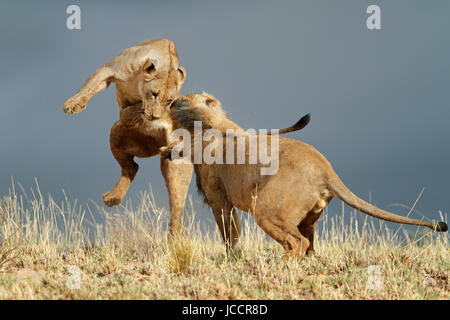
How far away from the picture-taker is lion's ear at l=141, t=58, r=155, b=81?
7.36 m

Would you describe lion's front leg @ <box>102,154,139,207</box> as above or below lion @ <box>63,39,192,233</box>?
below

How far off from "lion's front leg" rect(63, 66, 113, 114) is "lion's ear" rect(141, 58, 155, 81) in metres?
0.65

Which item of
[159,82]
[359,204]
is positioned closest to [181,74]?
[159,82]

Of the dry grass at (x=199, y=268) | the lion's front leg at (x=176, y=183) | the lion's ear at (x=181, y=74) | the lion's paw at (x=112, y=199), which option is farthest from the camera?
the lion's paw at (x=112, y=199)

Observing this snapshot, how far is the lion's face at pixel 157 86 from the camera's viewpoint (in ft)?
24.1

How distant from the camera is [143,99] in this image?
748 centimetres

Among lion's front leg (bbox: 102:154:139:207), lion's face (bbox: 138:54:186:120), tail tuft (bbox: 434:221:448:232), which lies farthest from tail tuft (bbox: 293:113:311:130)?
lion's front leg (bbox: 102:154:139:207)

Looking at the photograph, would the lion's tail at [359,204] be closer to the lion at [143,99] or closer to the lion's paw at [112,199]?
the lion at [143,99]

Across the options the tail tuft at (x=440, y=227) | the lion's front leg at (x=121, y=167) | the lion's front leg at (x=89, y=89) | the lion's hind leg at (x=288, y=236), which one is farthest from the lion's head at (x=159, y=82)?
the tail tuft at (x=440, y=227)

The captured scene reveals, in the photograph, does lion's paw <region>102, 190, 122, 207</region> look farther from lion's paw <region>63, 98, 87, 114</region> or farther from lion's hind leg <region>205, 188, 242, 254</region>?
lion's hind leg <region>205, 188, 242, 254</region>

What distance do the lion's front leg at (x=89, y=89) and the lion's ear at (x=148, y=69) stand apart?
0.65 m

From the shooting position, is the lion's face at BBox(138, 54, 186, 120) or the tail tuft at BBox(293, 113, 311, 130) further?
the lion's face at BBox(138, 54, 186, 120)

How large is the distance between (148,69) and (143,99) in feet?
1.31
